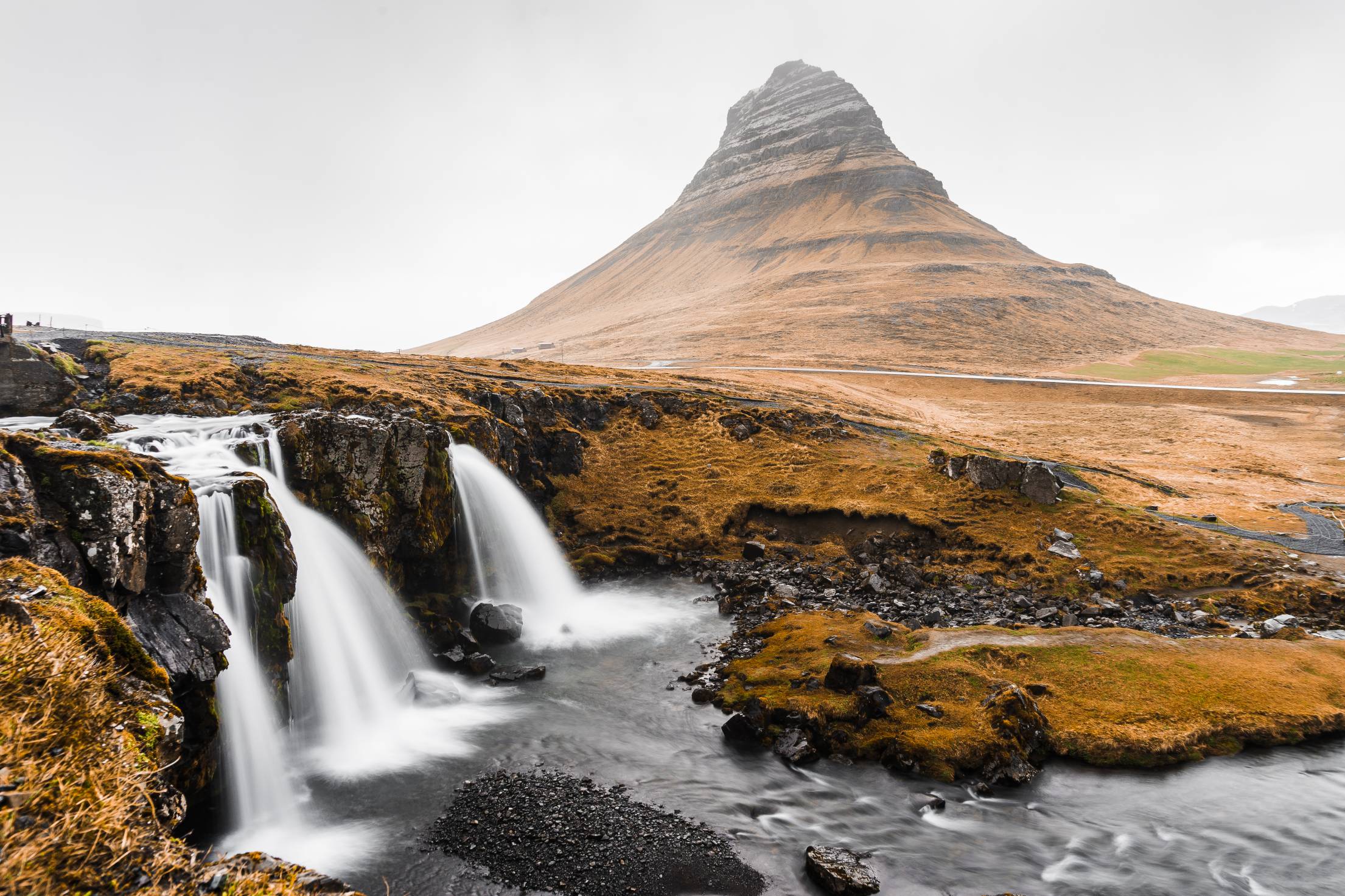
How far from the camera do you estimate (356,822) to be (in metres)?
15.8

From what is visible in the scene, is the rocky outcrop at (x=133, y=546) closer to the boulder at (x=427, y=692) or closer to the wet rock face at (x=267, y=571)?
the wet rock face at (x=267, y=571)

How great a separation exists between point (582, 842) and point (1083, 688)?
1676 centimetres

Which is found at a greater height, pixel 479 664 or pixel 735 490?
pixel 735 490

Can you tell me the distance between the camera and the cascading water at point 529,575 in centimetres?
2909

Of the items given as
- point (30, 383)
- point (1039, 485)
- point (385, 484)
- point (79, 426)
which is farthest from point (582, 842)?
point (1039, 485)

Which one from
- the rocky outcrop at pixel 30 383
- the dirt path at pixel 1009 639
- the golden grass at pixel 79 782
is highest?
the rocky outcrop at pixel 30 383

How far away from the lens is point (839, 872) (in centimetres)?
1388

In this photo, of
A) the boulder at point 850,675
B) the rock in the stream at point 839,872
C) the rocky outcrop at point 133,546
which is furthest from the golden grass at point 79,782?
the boulder at point 850,675

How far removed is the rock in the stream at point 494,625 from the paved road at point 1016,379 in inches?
2726

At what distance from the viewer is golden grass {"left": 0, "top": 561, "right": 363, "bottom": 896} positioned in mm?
4762

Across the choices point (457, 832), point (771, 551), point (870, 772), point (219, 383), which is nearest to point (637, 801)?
point (457, 832)

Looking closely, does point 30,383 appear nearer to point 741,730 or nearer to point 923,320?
point 741,730

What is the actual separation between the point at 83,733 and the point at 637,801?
42.8ft

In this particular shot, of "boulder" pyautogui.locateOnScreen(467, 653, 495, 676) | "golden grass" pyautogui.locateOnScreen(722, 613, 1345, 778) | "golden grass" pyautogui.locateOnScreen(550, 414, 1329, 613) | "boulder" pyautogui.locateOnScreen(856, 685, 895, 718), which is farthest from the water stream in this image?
"golden grass" pyautogui.locateOnScreen(550, 414, 1329, 613)
